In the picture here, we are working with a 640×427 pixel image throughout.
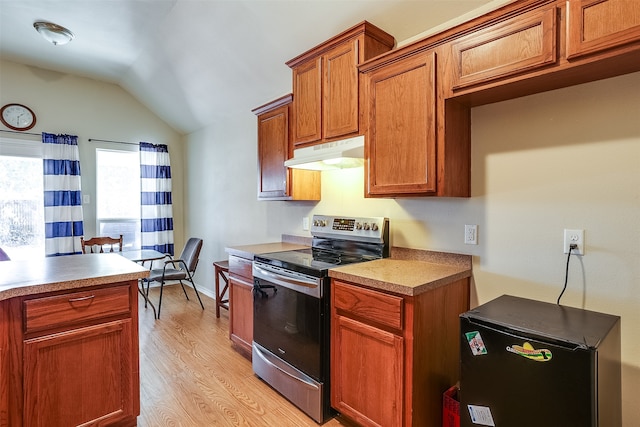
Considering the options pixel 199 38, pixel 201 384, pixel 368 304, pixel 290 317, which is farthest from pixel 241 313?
pixel 199 38

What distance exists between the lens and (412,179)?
187cm

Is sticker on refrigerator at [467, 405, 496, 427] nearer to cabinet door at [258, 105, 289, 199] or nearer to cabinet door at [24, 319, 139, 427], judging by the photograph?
cabinet door at [24, 319, 139, 427]

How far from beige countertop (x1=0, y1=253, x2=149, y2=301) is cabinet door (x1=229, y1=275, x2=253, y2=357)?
3.00ft

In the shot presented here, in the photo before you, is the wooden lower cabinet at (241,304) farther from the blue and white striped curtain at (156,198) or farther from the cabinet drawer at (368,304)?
the blue and white striped curtain at (156,198)

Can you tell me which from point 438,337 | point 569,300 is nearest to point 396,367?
point 438,337

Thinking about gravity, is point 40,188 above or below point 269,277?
above

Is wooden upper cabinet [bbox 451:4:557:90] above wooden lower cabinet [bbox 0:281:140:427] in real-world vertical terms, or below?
above

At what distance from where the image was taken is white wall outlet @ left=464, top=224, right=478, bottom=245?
1.94 m

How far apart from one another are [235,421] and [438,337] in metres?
1.30

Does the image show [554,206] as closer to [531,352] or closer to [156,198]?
[531,352]

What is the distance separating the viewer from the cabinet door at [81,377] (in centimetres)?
158

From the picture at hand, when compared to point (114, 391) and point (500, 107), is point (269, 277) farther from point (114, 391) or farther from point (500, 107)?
point (500, 107)

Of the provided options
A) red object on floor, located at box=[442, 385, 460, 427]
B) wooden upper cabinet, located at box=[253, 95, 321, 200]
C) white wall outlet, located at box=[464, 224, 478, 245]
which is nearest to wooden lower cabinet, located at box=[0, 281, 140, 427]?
wooden upper cabinet, located at box=[253, 95, 321, 200]

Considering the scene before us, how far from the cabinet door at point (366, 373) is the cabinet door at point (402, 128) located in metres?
0.81
